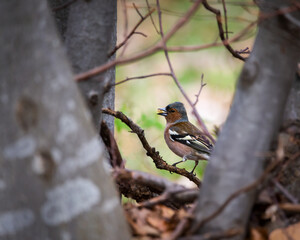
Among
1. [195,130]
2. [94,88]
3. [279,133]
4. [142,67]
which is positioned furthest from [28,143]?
[142,67]

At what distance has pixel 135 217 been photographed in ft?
6.25

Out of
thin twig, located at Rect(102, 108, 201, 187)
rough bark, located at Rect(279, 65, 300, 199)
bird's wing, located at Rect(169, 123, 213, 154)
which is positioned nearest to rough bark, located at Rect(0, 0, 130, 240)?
rough bark, located at Rect(279, 65, 300, 199)

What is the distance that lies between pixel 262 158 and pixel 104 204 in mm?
657

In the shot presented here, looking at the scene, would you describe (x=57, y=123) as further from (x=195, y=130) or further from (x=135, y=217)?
(x=195, y=130)

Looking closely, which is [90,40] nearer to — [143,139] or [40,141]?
[40,141]

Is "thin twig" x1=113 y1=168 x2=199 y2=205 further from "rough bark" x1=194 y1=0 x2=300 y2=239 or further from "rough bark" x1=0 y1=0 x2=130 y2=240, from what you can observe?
"rough bark" x1=0 y1=0 x2=130 y2=240

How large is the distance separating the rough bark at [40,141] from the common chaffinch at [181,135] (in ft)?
13.7

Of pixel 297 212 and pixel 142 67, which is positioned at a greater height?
pixel 142 67

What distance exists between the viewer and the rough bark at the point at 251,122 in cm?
173

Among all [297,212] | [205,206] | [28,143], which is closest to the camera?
[28,143]

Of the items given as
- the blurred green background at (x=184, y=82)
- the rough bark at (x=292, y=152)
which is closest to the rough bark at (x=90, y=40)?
the rough bark at (x=292, y=152)

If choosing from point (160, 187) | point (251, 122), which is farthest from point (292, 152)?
point (160, 187)

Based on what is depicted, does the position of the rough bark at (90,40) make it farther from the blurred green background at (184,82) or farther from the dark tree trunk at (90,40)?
the blurred green background at (184,82)

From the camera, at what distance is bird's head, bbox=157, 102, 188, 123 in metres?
5.94
